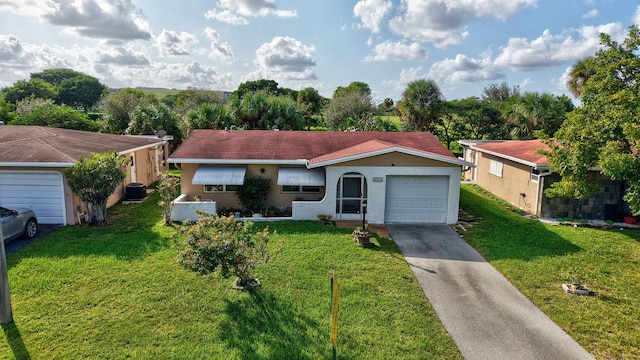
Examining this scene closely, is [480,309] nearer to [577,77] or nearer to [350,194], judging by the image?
[350,194]

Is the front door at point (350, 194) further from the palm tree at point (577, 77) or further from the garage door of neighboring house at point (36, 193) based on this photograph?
the palm tree at point (577, 77)

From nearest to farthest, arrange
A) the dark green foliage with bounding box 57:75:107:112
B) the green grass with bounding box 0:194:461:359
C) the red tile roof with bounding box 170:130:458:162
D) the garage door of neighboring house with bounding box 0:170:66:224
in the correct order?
the green grass with bounding box 0:194:461:359 < the garage door of neighboring house with bounding box 0:170:66:224 < the red tile roof with bounding box 170:130:458:162 < the dark green foliage with bounding box 57:75:107:112

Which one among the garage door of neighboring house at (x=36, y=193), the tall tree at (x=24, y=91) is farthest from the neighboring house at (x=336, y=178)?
the tall tree at (x=24, y=91)

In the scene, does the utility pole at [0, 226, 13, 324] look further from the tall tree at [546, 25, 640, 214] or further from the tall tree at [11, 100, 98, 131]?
the tall tree at [11, 100, 98, 131]

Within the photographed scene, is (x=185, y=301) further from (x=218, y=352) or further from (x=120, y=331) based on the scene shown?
(x=218, y=352)

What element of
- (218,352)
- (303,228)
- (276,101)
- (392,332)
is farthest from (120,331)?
(276,101)

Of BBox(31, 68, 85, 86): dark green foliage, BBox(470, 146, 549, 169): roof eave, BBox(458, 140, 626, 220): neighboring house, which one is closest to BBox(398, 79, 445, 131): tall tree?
BBox(470, 146, 549, 169): roof eave

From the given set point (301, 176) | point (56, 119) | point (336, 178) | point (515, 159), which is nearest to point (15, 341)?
point (301, 176)
